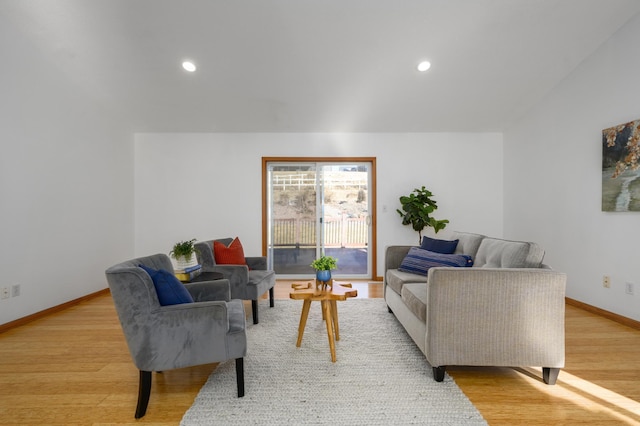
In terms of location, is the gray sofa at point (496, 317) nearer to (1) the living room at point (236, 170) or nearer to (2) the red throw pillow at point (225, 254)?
(1) the living room at point (236, 170)

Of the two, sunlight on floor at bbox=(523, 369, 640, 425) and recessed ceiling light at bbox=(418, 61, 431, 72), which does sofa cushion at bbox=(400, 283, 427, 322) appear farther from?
recessed ceiling light at bbox=(418, 61, 431, 72)

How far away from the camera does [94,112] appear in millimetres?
4277

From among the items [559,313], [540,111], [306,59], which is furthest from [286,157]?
[559,313]

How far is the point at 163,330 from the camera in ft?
5.95

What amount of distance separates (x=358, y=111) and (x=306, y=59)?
1.23m

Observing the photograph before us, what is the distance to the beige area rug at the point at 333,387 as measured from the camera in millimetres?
1741

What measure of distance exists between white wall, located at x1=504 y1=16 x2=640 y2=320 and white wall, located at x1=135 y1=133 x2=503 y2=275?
2.11 ft

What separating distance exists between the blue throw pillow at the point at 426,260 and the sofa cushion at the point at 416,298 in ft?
1.41

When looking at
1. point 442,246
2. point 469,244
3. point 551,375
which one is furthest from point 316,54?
point 551,375

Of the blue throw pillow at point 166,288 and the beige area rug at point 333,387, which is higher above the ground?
the blue throw pillow at point 166,288

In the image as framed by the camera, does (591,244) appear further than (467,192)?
No

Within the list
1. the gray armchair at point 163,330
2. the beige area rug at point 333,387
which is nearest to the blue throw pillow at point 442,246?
the beige area rug at point 333,387

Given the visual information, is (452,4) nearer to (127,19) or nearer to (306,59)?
(306,59)

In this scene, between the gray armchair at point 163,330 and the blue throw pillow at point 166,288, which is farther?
the blue throw pillow at point 166,288
